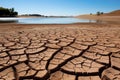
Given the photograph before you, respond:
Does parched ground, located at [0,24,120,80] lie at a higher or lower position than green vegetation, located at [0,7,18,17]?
lower

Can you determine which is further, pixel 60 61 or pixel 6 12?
pixel 6 12

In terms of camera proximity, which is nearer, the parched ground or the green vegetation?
the parched ground

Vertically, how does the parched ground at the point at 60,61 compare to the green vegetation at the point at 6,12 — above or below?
below

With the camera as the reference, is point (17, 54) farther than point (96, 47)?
No

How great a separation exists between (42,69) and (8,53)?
3.64ft

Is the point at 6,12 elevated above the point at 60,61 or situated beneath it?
elevated above

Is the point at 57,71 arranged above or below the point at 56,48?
below

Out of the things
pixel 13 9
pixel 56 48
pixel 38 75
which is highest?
pixel 13 9

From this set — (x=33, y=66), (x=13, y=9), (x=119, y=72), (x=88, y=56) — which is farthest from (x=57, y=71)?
(x=13, y=9)

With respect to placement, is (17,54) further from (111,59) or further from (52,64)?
(111,59)

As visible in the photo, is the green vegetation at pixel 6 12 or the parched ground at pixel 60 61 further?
the green vegetation at pixel 6 12

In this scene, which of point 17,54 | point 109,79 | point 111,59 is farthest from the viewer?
point 17,54

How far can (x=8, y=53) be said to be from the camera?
114 inches

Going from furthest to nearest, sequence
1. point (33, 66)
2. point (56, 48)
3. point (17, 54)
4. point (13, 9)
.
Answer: point (13, 9) < point (56, 48) < point (17, 54) < point (33, 66)
